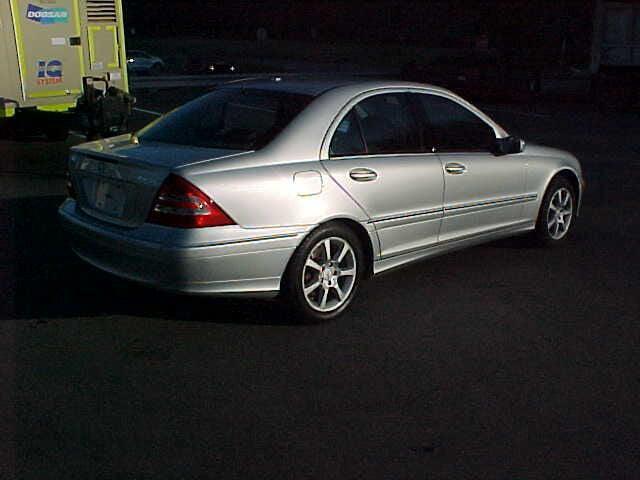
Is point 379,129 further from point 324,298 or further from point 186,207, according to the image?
point 186,207

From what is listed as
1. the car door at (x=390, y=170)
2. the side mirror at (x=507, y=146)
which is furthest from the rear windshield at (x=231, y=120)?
the side mirror at (x=507, y=146)

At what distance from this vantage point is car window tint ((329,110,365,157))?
5301mm

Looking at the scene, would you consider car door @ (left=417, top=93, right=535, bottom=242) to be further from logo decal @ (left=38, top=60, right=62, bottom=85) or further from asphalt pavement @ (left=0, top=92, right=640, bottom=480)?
logo decal @ (left=38, top=60, right=62, bottom=85)

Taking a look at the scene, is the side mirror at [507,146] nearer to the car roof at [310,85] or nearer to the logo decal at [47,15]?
the car roof at [310,85]

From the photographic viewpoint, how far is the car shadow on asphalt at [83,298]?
531 centimetres

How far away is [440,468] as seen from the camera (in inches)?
139

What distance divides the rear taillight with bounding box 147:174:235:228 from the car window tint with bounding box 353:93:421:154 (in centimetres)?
128

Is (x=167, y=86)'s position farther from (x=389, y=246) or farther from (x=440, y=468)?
(x=440, y=468)

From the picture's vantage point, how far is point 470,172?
20.0 feet

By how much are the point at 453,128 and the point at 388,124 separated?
67 centimetres

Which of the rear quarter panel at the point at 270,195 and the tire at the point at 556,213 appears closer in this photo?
the rear quarter panel at the point at 270,195

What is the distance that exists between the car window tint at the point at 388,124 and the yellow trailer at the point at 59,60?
6808mm

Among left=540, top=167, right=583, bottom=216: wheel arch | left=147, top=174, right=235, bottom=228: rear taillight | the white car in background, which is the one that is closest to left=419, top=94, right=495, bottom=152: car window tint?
left=540, top=167, right=583, bottom=216: wheel arch

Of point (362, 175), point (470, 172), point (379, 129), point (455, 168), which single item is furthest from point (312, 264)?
point (470, 172)
